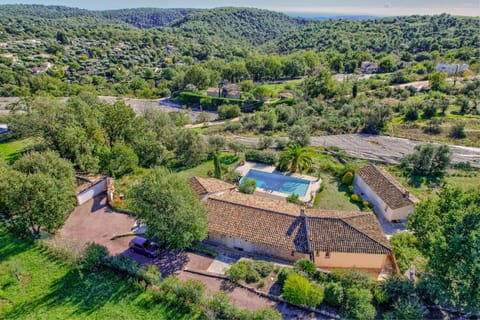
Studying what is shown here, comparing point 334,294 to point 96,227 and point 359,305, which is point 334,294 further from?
point 96,227

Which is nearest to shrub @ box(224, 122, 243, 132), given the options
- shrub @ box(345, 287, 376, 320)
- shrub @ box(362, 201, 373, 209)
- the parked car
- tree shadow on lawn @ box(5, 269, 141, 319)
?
shrub @ box(362, 201, 373, 209)

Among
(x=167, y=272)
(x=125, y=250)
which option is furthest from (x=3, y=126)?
(x=167, y=272)

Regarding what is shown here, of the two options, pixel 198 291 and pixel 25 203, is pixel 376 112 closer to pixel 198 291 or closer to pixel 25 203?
pixel 198 291

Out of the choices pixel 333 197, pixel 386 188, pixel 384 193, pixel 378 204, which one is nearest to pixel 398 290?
pixel 378 204

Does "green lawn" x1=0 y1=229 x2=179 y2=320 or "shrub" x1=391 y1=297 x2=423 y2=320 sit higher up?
"shrub" x1=391 y1=297 x2=423 y2=320

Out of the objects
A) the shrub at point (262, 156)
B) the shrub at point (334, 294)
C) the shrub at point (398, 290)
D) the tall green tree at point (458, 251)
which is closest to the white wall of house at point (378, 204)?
the tall green tree at point (458, 251)

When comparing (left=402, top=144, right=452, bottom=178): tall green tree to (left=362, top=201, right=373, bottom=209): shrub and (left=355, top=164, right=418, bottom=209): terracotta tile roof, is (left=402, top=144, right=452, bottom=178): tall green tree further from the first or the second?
(left=362, top=201, right=373, bottom=209): shrub
